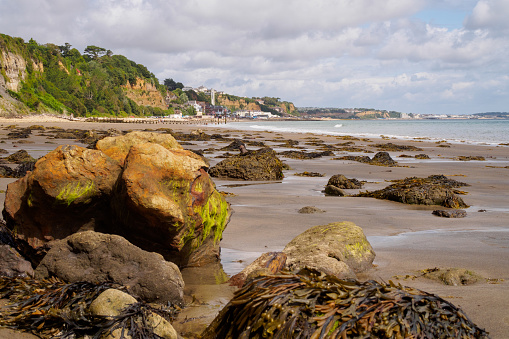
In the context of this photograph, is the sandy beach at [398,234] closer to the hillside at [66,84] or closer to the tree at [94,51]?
the hillside at [66,84]

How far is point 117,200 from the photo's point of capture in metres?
4.25

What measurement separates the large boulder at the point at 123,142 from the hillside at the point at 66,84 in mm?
61299

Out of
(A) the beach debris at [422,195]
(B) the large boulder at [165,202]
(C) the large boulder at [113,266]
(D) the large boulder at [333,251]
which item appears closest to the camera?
(C) the large boulder at [113,266]

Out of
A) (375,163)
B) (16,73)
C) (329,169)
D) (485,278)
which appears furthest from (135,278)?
(16,73)

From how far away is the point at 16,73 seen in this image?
71.6 meters

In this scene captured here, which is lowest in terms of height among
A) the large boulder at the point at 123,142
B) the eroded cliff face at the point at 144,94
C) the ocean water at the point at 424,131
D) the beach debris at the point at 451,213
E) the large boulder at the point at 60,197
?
the ocean water at the point at 424,131

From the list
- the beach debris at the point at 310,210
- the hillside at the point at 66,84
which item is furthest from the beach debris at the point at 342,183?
the hillside at the point at 66,84

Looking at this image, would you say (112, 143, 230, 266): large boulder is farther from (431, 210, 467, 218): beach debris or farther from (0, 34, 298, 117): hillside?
(0, 34, 298, 117): hillside

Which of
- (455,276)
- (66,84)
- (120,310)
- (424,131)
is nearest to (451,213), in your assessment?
(455,276)

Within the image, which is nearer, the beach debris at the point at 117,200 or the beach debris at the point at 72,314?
the beach debris at the point at 72,314

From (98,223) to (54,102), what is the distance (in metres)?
82.5

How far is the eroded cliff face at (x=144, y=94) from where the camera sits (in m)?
133

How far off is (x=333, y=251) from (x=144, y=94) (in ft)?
463

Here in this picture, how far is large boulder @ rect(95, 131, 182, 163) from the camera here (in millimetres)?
4824
